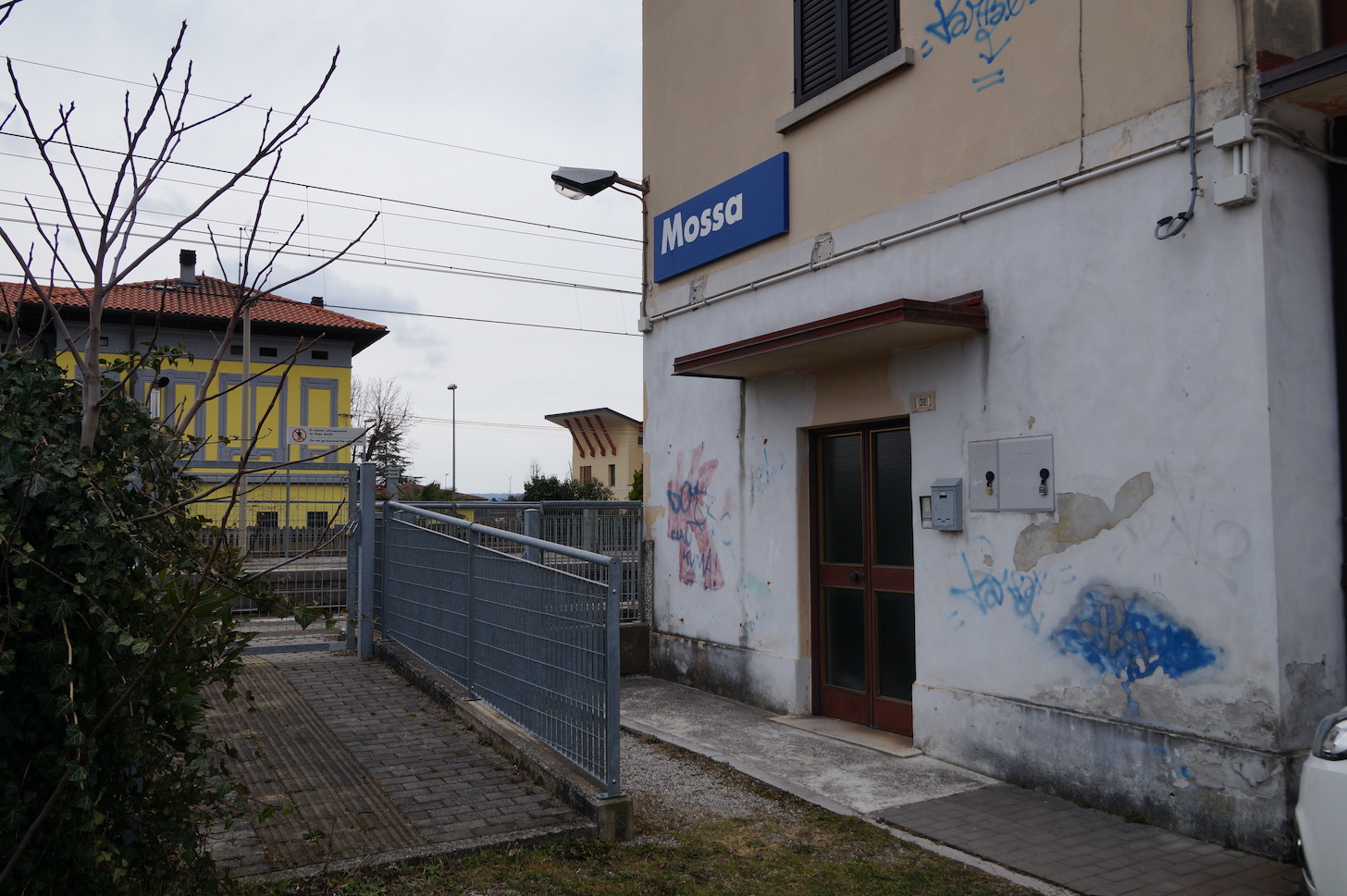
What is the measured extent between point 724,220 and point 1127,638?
5.58 metres

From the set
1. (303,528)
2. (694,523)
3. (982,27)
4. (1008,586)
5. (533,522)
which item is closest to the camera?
(1008,586)

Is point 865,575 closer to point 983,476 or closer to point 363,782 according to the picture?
point 983,476

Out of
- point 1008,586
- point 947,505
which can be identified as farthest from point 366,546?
point 1008,586

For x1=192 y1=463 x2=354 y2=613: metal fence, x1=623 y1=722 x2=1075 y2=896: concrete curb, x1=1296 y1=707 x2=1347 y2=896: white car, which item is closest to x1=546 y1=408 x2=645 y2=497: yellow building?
x1=192 y1=463 x2=354 y2=613: metal fence

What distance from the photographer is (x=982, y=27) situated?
6.87m

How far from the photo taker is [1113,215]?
5.92 meters

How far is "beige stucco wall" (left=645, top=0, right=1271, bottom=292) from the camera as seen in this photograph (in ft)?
18.8

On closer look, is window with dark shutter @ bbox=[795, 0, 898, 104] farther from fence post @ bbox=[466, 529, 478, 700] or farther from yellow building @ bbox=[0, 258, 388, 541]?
yellow building @ bbox=[0, 258, 388, 541]

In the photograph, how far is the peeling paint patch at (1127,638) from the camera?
539cm

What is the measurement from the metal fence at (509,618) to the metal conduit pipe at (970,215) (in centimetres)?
333

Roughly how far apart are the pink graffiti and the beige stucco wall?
6.64 ft

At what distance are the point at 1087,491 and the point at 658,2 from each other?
7620 millimetres

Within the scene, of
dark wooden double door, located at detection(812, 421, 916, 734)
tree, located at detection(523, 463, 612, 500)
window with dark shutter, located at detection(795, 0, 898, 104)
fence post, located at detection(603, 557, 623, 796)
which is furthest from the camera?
tree, located at detection(523, 463, 612, 500)

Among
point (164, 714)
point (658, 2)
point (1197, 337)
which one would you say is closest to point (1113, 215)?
point (1197, 337)
